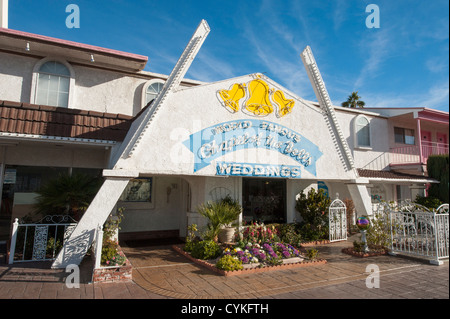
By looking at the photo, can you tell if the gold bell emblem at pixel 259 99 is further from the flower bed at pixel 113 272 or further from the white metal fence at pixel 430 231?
the flower bed at pixel 113 272

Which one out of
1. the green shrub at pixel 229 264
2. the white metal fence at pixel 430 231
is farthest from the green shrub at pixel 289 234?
the green shrub at pixel 229 264

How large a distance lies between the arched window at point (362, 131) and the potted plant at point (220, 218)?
1017 centimetres

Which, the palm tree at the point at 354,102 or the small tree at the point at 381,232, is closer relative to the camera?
the small tree at the point at 381,232

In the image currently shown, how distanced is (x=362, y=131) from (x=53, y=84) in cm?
1615

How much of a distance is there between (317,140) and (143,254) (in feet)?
24.1

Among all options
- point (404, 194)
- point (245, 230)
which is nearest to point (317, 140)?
point (245, 230)

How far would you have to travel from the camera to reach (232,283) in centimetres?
646

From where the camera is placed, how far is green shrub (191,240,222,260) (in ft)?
27.5

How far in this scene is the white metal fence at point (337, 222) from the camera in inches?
460

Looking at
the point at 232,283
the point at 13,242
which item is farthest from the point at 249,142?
the point at 13,242

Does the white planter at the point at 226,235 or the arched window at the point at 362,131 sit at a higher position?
the arched window at the point at 362,131

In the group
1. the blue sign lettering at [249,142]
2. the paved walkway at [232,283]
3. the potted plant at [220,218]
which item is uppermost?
the blue sign lettering at [249,142]

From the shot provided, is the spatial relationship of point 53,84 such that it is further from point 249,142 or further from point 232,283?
point 232,283

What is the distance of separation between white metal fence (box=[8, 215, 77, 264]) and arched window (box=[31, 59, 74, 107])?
5494mm
